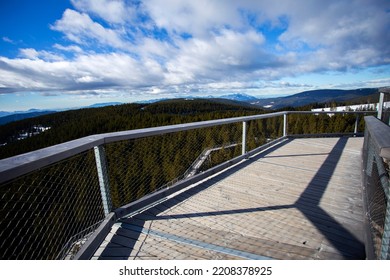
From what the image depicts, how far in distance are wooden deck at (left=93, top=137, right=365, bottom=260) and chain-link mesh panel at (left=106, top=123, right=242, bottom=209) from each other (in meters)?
0.53

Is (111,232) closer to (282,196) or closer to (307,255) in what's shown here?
(307,255)

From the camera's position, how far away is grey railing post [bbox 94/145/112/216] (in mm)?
2265

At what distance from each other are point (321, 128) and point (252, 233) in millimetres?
24789

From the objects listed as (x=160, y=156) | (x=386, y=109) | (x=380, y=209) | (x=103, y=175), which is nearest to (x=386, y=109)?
(x=386, y=109)

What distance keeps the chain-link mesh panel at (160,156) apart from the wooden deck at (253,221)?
20.8 inches

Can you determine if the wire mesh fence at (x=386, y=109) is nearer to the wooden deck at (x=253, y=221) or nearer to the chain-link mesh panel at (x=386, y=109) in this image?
the chain-link mesh panel at (x=386, y=109)

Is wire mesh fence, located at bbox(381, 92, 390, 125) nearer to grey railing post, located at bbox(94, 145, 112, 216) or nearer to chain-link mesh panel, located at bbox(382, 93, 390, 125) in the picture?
chain-link mesh panel, located at bbox(382, 93, 390, 125)

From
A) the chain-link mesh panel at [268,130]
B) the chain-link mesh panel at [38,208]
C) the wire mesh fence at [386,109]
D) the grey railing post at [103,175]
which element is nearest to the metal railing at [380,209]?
the chain-link mesh panel at [38,208]

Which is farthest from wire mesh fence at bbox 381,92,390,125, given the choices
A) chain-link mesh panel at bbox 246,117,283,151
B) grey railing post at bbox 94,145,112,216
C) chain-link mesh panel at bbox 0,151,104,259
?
chain-link mesh panel at bbox 0,151,104,259

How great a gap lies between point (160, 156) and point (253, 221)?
735 inches

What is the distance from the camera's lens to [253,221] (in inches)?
101

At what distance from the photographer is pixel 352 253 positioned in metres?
1.99

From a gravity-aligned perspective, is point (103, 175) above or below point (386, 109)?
below

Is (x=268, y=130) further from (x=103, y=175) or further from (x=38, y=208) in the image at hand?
(x=38, y=208)
